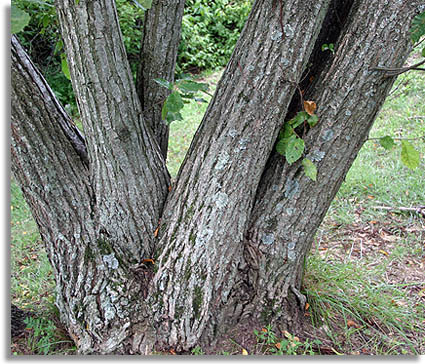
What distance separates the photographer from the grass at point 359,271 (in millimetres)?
2383

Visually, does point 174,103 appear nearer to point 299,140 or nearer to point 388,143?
point 299,140

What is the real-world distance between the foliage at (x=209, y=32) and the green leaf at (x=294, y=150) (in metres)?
6.48

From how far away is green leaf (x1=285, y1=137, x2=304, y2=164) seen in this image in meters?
1.93

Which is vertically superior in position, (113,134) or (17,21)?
(17,21)

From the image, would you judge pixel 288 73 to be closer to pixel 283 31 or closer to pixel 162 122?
pixel 283 31

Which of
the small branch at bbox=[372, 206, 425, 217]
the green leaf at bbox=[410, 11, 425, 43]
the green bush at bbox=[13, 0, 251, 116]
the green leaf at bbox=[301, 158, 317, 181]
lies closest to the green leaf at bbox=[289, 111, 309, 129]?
the green leaf at bbox=[301, 158, 317, 181]

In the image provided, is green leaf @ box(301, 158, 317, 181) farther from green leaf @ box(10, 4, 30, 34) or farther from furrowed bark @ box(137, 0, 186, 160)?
green leaf @ box(10, 4, 30, 34)

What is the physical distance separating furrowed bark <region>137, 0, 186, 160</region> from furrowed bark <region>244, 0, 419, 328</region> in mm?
768

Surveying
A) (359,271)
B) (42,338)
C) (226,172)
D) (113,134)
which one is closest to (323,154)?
→ (226,172)

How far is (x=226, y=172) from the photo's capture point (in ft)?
6.66

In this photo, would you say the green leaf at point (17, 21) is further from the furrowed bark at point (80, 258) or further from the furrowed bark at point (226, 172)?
the furrowed bark at point (226, 172)

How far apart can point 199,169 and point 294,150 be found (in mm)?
497

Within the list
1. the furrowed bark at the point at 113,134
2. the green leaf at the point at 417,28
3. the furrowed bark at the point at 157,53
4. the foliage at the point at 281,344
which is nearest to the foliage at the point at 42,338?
the furrowed bark at the point at 113,134

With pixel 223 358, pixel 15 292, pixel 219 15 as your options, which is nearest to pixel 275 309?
pixel 223 358
